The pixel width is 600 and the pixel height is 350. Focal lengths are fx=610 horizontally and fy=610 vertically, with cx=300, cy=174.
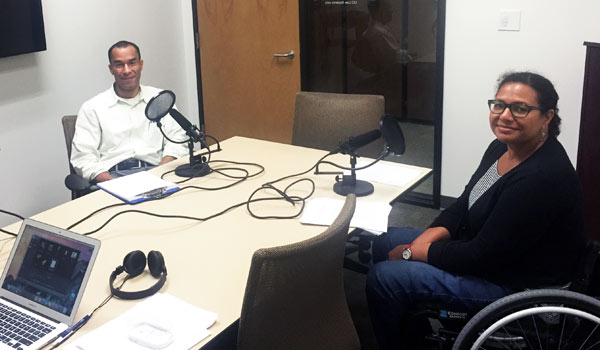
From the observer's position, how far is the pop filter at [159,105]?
2383 mm

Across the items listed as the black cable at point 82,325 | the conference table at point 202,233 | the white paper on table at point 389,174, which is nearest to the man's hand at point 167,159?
the conference table at point 202,233

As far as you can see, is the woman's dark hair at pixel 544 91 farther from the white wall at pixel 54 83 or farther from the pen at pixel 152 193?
the white wall at pixel 54 83

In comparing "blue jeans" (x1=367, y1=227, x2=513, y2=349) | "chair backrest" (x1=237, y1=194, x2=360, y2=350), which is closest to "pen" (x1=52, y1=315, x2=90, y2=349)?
"chair backrest" (x1=237, y1=194, x2=360, y2=350)

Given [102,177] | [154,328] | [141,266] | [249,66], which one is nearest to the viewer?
[154,328]

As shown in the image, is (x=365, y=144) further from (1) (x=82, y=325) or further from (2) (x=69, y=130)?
(2) (x=69, y=130)

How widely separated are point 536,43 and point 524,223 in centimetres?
181

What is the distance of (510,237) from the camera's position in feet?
5.95

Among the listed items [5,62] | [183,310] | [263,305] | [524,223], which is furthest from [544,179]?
[5,62]

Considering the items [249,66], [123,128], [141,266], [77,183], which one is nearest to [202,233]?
[141,266]

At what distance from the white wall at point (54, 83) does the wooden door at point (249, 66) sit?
44 cm

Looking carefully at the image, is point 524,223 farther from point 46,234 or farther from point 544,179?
point 46,234

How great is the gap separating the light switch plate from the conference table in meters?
1.24

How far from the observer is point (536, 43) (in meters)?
3.28

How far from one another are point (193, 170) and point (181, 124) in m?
0.22
